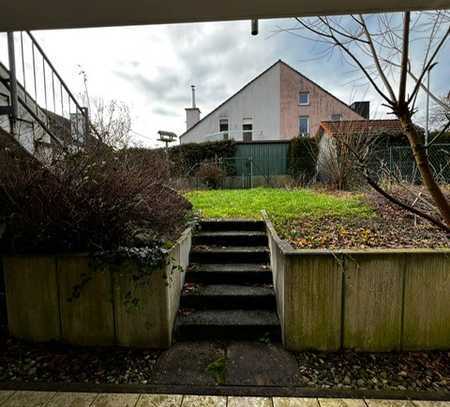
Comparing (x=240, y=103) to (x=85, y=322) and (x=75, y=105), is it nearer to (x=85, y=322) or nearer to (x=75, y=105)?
(x=75, y=105)

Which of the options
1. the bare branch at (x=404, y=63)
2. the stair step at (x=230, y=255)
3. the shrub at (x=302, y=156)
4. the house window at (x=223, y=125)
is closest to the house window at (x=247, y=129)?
the house window at (x=223, y=125)

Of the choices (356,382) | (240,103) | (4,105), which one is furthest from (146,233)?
(240,103)

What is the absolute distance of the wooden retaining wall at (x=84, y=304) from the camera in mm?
2432

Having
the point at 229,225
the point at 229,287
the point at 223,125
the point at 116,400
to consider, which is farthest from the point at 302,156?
the point at 116,400

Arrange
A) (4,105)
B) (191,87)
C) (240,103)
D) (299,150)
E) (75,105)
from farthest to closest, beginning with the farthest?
(191,87) → (240,103) → (299,150) → (75,105) → (4,105)

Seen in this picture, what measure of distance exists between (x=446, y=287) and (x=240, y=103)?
1704 centimetres

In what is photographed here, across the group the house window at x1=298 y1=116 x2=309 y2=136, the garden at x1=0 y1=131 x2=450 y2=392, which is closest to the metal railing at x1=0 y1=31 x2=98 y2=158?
the garden at x1=0 y1=131 x2=450 y2=392

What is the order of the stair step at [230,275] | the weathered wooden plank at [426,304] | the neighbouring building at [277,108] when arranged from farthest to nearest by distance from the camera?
the neighbouring building at [277,108] → the stair step at [230,275] → the weathered wooden plank at [426,304]

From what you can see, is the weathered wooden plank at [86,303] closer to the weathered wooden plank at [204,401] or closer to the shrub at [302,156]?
the weathered wooden plank at [204,401]

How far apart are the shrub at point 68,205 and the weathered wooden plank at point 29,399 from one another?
109 centimetres

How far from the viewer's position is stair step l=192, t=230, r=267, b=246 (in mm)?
3623

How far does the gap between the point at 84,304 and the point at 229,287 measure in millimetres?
1435

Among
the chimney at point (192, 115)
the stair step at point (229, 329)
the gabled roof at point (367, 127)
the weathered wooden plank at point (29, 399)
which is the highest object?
the chimney at point (192, 115)

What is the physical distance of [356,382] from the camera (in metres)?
2.01
